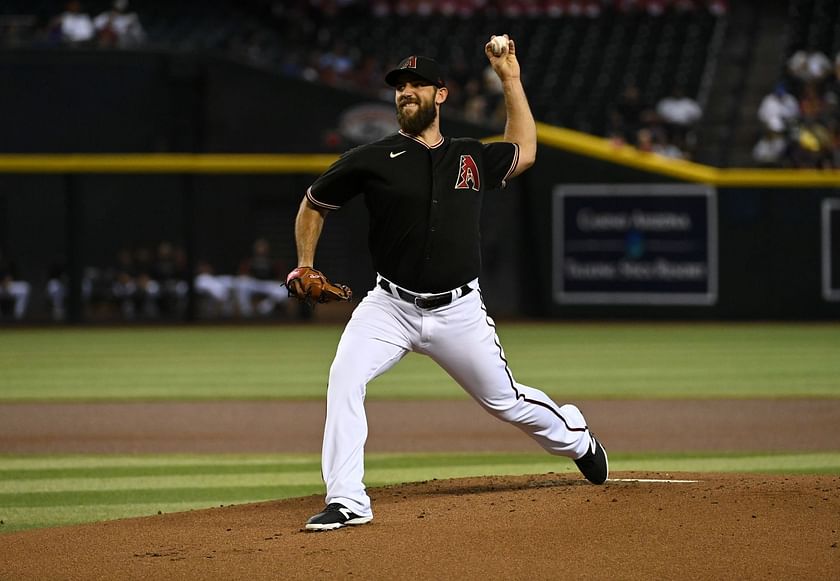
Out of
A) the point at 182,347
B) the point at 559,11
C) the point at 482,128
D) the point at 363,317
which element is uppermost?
the point at 559,11

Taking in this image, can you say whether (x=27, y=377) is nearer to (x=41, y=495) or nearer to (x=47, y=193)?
(x=41, y=495)

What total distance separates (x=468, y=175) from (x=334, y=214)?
640 inches

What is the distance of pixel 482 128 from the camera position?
21625mm

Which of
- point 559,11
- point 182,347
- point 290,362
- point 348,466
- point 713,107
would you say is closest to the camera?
point 348,466

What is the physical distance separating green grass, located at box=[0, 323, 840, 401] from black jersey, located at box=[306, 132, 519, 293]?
5903 millimetres

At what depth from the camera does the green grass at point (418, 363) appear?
38.9 ft

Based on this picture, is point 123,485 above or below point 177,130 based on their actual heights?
below

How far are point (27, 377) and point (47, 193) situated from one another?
852cm

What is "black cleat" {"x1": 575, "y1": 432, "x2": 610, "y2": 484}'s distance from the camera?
5797 mm

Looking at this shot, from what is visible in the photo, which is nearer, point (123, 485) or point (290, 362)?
point (123, 485)

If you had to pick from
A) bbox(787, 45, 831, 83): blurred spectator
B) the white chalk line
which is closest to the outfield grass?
the white chalk line

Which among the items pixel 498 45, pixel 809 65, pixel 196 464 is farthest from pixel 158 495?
pixel 809 65

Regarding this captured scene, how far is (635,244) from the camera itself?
21.0 meters

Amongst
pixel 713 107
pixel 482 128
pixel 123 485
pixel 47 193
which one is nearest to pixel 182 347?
pixel 47 193
